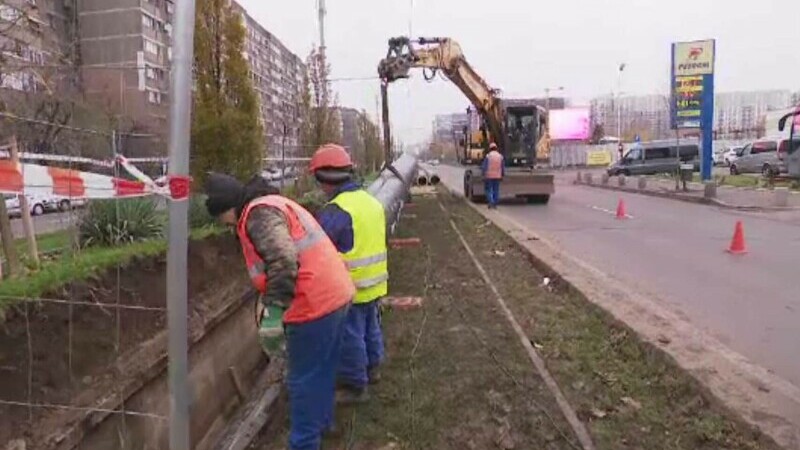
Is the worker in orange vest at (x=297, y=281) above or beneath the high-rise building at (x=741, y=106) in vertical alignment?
beneath

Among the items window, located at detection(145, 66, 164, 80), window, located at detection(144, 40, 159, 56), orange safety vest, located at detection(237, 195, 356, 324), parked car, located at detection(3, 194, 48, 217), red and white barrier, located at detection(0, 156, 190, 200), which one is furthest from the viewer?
window, located at detection(144, 40, 159, 56)

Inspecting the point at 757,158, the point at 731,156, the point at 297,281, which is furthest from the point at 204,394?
the point at 731,156

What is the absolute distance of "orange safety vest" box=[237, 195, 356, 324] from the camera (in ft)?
11.2

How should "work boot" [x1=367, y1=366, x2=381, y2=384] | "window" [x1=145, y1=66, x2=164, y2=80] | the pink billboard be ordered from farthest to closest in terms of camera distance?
1. the pink billboard
2. "window" [x1=145, y1=66, x2=164, y2=80]
3. "work boot" [x1=367, y1=366, x2=381, y2=384]

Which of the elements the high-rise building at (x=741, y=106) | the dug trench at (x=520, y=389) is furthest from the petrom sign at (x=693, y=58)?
the high-rise building at (x=741, y=106)

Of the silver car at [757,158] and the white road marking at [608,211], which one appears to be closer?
the white road marking at [608,211]

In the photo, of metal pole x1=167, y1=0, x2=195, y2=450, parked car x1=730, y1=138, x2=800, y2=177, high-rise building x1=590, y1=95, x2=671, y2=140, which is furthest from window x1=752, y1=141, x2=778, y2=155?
high-rise building x1=590, y1=95, x2=671, y2=140

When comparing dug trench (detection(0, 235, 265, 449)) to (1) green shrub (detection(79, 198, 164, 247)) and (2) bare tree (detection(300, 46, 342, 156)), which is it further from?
(2) bare tree (detection(300, 46, 342, 156))

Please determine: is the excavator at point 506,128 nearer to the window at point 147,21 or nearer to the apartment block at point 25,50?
the apartment block at point 25,50

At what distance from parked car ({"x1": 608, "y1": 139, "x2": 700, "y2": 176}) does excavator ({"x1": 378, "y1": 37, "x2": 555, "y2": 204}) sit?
22801 mm

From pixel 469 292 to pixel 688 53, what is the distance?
83.8 feet

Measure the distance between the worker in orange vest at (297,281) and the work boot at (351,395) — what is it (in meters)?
0.72

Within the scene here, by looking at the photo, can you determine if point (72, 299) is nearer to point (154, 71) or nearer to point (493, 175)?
point (154, 71)

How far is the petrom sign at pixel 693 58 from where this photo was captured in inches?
1156
